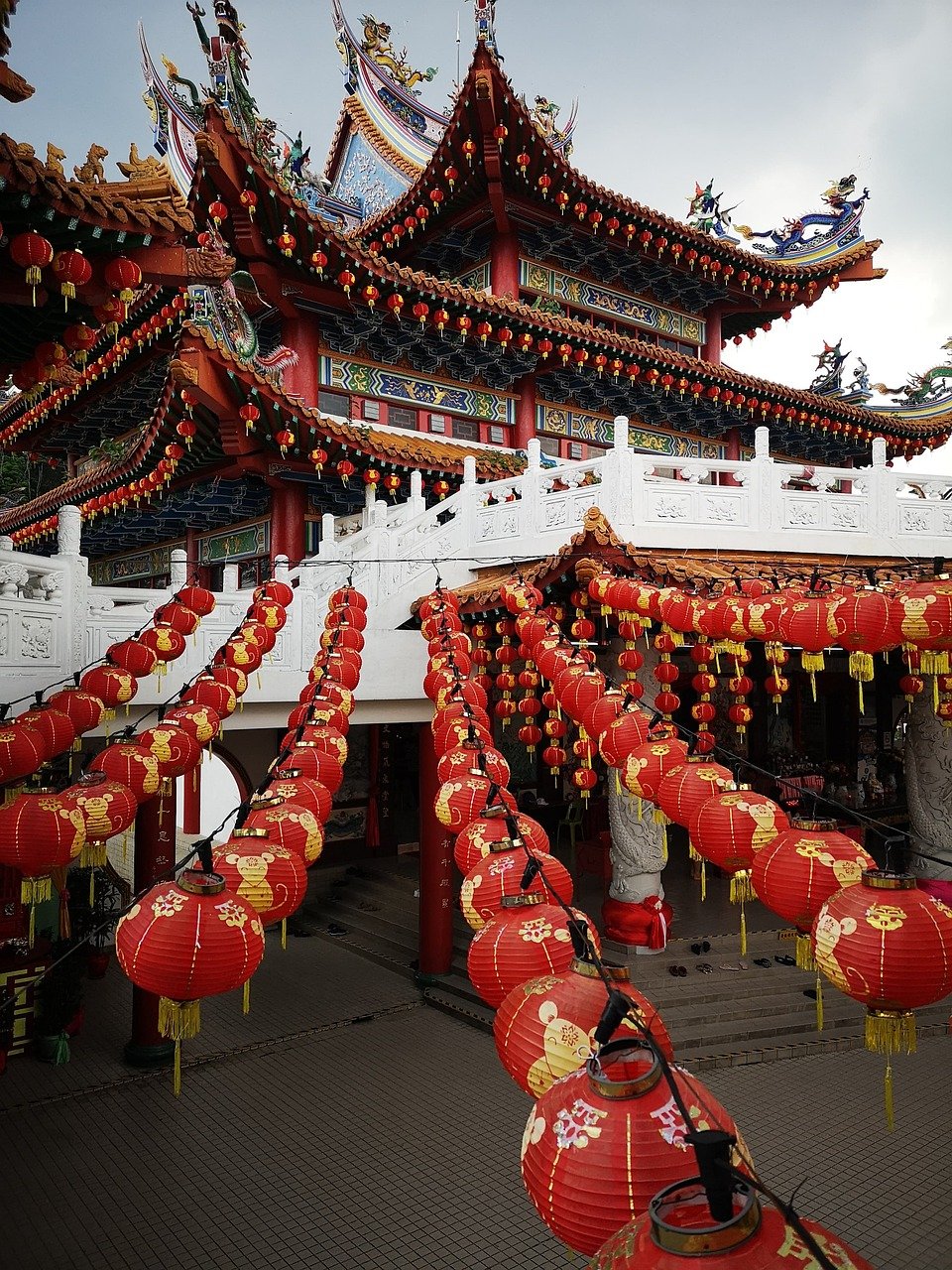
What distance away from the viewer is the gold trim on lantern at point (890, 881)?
3.45 metres

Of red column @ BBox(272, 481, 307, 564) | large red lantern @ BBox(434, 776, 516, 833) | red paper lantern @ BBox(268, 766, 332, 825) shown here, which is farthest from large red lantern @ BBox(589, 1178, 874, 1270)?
red column @ BBox(272, 481, 307, 564)

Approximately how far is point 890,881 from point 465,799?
8.65ft

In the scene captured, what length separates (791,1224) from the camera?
157cm

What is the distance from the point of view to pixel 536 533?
9.57m

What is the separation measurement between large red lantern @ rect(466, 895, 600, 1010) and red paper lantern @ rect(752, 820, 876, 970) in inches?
48.9

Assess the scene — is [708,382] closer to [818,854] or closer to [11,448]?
[818,854]

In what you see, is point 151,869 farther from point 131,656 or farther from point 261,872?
point 261,872

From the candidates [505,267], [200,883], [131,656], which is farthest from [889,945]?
[505,267]

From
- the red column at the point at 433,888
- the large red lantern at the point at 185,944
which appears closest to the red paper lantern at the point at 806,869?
the large red lantern at the point at 185,944

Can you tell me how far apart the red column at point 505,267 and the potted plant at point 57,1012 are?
1245 cm

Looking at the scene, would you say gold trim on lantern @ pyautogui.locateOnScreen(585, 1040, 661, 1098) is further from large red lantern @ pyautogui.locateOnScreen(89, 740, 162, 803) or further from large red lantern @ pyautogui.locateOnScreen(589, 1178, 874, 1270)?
large red lantern @ pyautogui.locateOnScreen(89, 740, 162, 803)

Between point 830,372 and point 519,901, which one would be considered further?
point 830,372

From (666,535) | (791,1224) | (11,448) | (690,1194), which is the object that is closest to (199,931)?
(690,1194)

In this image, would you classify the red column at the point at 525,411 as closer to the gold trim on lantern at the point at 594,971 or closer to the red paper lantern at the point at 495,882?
the red paper lantern at the point at 495,882
